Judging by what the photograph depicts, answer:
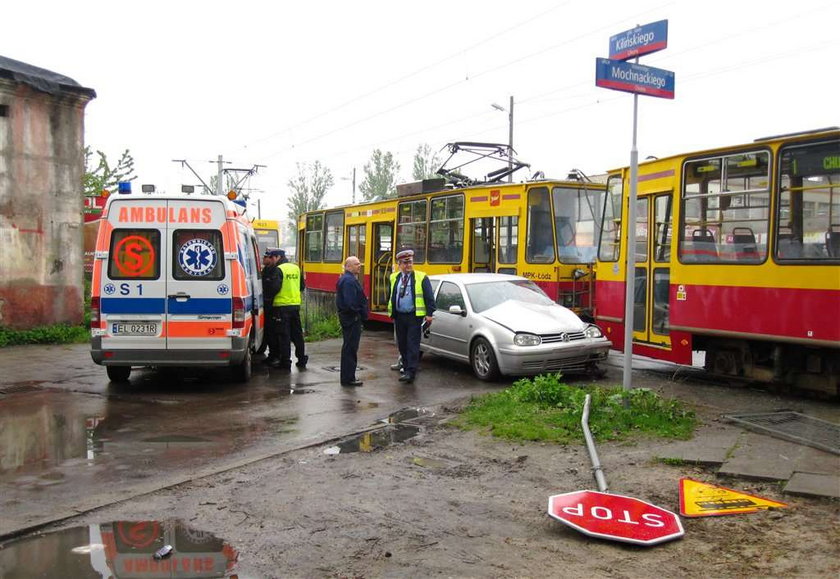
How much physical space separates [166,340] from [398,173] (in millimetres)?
54909

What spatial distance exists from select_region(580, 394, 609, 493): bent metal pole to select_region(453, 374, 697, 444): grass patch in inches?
2.7

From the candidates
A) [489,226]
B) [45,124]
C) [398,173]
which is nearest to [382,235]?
[489,226]

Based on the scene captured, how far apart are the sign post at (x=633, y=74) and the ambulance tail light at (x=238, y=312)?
4801 millimetres

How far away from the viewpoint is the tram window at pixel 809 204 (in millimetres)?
8328

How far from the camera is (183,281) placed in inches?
381

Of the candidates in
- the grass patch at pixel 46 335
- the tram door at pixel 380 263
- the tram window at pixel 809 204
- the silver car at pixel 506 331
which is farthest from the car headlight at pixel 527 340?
the grass patch at pixel 46 335

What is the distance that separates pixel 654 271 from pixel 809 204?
252cm

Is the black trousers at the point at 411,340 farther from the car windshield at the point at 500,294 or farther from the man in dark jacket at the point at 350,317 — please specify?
the car windshield at the point at 500,294

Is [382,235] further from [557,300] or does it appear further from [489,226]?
[557,300]

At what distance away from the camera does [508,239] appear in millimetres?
14414

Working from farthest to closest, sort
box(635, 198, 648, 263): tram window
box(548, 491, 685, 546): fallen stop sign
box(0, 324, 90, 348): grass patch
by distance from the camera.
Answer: box(0, 324, 90, 348): grass patch < box(635, 198, 648, 263): tram window < box(548, 491, 685, 546): fallen stop sign

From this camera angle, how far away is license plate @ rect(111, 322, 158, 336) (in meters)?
9.61

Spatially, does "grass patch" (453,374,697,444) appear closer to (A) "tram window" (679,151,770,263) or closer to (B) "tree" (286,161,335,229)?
(A) "tram window" (679,151,770,263)

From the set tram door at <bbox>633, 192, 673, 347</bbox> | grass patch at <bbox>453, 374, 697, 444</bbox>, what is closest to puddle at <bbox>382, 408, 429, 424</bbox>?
grass patch at <bbox>453, 374, 697, 444</bbox>
